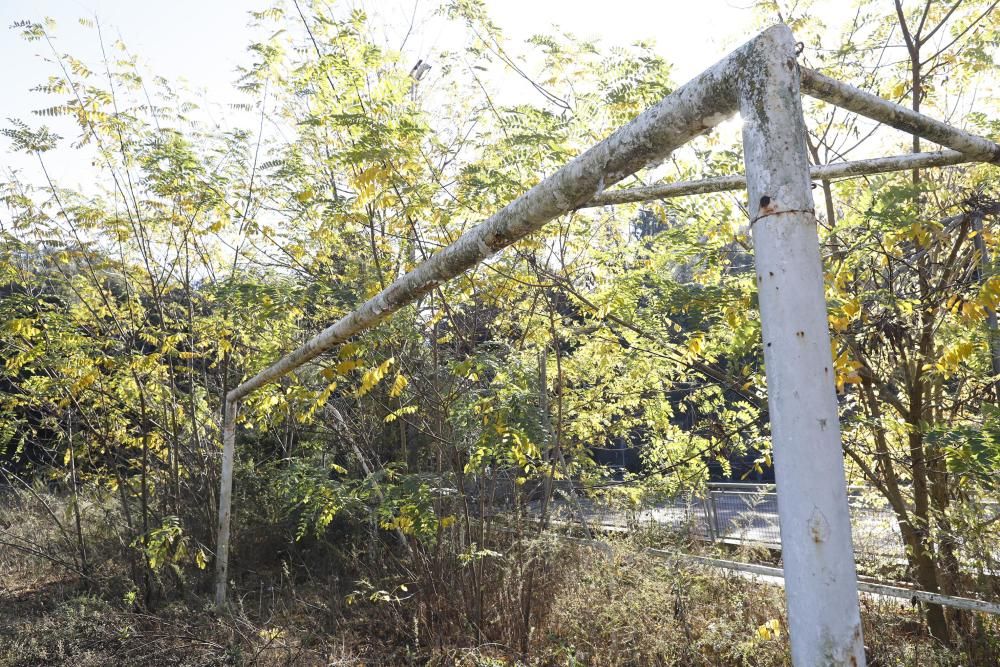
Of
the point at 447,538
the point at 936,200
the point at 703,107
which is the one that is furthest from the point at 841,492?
the point at 447,538

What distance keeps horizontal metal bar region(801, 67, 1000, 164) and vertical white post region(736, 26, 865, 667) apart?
1.24ft

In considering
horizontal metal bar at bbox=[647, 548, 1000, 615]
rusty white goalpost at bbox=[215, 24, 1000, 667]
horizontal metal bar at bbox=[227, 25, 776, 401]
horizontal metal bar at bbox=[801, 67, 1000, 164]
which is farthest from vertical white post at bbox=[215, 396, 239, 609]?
horizontal metal bar at bbox=[801, 67, 1000, 164]

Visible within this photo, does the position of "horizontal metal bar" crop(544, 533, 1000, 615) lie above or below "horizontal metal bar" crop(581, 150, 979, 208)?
below

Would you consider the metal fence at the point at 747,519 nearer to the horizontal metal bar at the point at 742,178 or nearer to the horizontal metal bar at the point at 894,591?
the horizontal metal bar at the point at 894,591

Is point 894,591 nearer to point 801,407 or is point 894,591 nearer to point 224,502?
point 801,407

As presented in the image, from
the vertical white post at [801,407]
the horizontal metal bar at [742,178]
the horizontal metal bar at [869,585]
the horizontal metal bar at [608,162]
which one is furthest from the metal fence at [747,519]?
the vertical white post at [801,407]

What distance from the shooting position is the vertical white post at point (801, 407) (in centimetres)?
140

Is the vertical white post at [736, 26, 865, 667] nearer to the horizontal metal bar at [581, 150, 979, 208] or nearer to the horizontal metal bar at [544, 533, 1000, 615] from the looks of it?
the horizontal metal bar at [581, 150, 979, 208]

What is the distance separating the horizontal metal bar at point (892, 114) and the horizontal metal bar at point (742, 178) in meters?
0.08

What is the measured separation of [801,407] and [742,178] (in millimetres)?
1263

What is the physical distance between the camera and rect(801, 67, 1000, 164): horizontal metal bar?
6.11 feet

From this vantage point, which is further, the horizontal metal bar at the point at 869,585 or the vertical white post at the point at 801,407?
the horizontal metal bar at the point at 869,585

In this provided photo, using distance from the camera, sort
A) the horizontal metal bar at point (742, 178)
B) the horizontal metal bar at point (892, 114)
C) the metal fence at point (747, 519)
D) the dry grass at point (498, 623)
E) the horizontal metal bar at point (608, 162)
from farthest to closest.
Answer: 1. the metal fence at point (747, 519)
2. the dry grass at point (498, 623)
3. the horizontal metal bar at point (742, 178)
4. the horizontal metal bar at point (892, 114)
5. the horizontal metal bar at point (608, 162)

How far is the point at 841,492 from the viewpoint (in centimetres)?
142
